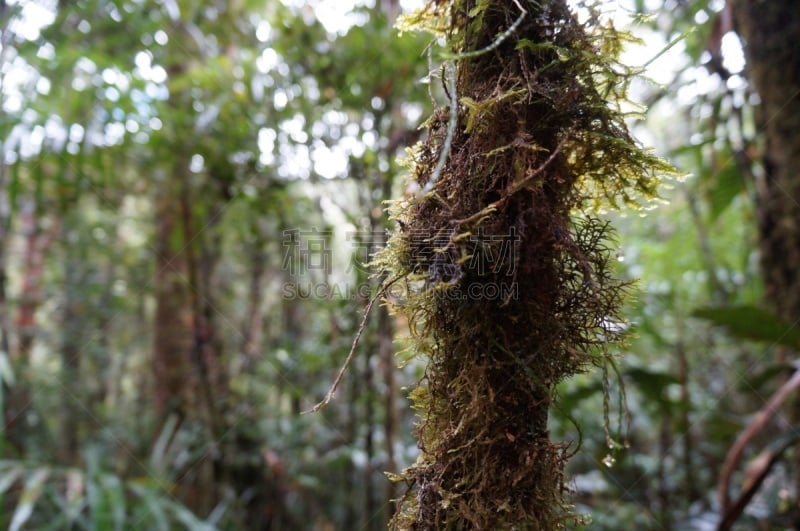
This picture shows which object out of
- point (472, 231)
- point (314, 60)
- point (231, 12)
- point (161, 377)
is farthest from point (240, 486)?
point (472, 231)

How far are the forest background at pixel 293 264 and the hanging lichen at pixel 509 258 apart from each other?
1.84 feet

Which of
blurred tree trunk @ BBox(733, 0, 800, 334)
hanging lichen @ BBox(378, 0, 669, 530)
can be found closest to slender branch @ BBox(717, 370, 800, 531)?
blurred tree trunk @ BBox(733, 0, 800, 334)

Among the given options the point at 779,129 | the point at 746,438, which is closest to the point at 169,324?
the point at 746,438

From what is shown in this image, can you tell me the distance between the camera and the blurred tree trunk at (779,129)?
1.71m

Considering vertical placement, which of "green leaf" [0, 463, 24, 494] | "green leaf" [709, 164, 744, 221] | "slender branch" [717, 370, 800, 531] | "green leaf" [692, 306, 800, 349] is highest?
"green leaf" [709, 164, 744, 221]

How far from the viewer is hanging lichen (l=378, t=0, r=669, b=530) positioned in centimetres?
50

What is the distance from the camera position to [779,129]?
1.75 meters

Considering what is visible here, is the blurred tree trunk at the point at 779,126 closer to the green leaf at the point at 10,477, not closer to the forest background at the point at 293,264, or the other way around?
the forest background at the point at 293,264

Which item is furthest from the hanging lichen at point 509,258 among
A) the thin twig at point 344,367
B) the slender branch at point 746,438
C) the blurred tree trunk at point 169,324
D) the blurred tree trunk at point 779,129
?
the blurred tree trunk at point 169,324

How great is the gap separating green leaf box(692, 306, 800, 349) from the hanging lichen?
108cm

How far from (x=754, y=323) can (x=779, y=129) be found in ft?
2.37

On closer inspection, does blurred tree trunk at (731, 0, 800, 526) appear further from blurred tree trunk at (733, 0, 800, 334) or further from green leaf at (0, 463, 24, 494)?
green leaf at (0, 463, 24, 494)

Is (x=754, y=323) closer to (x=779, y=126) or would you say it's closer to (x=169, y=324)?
(x=779, y=126)

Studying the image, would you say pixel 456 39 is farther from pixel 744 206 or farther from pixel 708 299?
pixel 708 299
